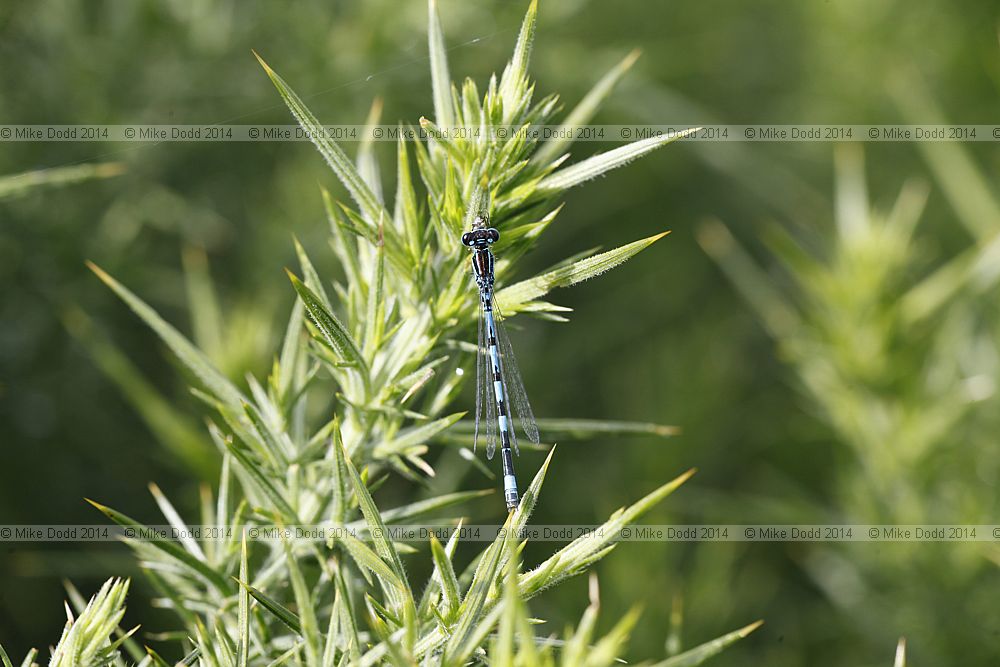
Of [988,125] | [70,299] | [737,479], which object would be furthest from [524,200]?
[988,125]

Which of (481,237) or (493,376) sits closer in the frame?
(481,237)

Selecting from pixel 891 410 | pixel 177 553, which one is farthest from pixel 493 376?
pixel 891 410

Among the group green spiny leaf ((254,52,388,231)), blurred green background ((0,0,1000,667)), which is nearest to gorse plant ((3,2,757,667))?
green spiny leaf ((254,52,388,231))

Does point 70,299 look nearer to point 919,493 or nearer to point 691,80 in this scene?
point 919,493

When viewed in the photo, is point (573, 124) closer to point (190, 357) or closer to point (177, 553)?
point (190, 357)

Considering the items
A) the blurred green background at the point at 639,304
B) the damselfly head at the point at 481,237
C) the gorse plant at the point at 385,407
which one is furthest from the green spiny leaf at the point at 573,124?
the blurred green background at the point at 639,304

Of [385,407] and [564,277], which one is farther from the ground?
[564,277]
